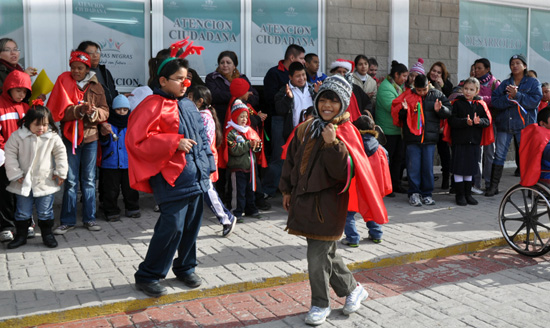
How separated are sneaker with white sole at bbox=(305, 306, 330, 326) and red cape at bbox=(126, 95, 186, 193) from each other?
4.82ft

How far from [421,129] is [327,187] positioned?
4568 mm

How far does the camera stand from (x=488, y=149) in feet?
30.8

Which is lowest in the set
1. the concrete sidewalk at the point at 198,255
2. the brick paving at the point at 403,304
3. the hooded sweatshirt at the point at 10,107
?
the brick paving at the point at 403,304

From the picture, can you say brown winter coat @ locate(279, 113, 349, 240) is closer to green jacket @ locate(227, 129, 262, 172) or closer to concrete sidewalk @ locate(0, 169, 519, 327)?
concrete sidewalk @ locate(0, 169, 519, 327)

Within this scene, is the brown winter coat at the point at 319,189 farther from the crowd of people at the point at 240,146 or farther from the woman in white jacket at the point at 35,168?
the woman in white jacket at the point at 35,168

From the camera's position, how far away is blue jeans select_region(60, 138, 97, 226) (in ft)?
21.4

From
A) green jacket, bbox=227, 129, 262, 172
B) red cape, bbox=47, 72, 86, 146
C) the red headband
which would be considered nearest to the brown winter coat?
green jacket, bbox=227, 129, 262, 172

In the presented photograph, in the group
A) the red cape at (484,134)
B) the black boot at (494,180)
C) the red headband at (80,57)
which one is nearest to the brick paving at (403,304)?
the red headband at (80,57)

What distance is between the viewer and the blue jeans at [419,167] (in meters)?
8.48

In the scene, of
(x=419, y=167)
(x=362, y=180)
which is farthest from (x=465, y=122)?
(x=362, y=180)

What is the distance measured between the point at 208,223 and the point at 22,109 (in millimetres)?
2536

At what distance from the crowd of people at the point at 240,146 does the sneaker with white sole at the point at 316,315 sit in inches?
0.4

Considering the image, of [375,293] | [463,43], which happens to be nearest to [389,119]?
[463,43]

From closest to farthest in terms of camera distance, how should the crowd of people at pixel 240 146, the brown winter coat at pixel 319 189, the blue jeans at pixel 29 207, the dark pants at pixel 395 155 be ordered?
the brown winter coat at pixel 319 189 < the crowd of people at pixel 240 146 < the blue jeans at pixel 29 207 < the dark pants at pixel 395 155
